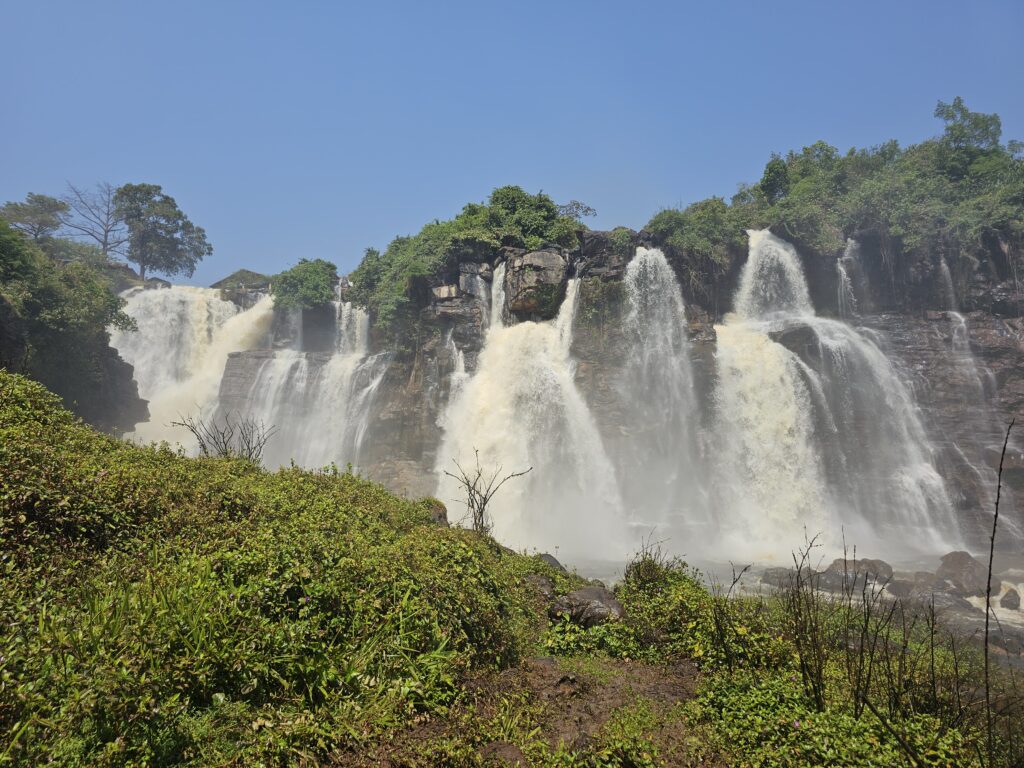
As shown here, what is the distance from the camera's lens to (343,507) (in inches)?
320

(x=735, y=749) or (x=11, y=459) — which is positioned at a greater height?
(x=11, y=459)

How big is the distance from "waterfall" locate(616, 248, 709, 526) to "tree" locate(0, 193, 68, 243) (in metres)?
46.7

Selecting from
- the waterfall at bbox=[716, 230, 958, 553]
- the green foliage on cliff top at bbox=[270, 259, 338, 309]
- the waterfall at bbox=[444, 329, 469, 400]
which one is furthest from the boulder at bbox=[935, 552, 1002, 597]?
the green foliage on cliff top at bbox=[270, 259, 338, 309]

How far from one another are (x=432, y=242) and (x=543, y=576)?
79.6 feet

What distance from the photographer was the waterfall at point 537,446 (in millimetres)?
22172

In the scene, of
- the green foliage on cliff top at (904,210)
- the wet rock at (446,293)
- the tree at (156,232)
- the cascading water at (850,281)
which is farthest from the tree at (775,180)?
the tree at (156,232)

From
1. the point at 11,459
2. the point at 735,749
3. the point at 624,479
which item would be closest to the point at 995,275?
the point at 624,479

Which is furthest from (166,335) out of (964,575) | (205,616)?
(964,575)

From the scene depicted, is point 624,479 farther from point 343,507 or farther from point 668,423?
point 343,507

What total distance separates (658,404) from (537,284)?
27.9 feet

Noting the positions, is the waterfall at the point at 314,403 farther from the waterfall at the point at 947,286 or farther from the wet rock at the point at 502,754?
the waterfall at the point at 947,286

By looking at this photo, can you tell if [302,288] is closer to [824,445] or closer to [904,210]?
[824,445]

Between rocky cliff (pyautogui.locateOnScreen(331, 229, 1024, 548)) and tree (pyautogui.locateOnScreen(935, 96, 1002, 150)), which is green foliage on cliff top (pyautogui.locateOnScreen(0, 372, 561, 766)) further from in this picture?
tree (pyautogui.locateOnScreen(935, 96, 1002, 150))

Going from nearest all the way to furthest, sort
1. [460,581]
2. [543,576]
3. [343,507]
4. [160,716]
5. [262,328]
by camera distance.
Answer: [160,716], [460,581], [343,507], [543,576], [262,328]
